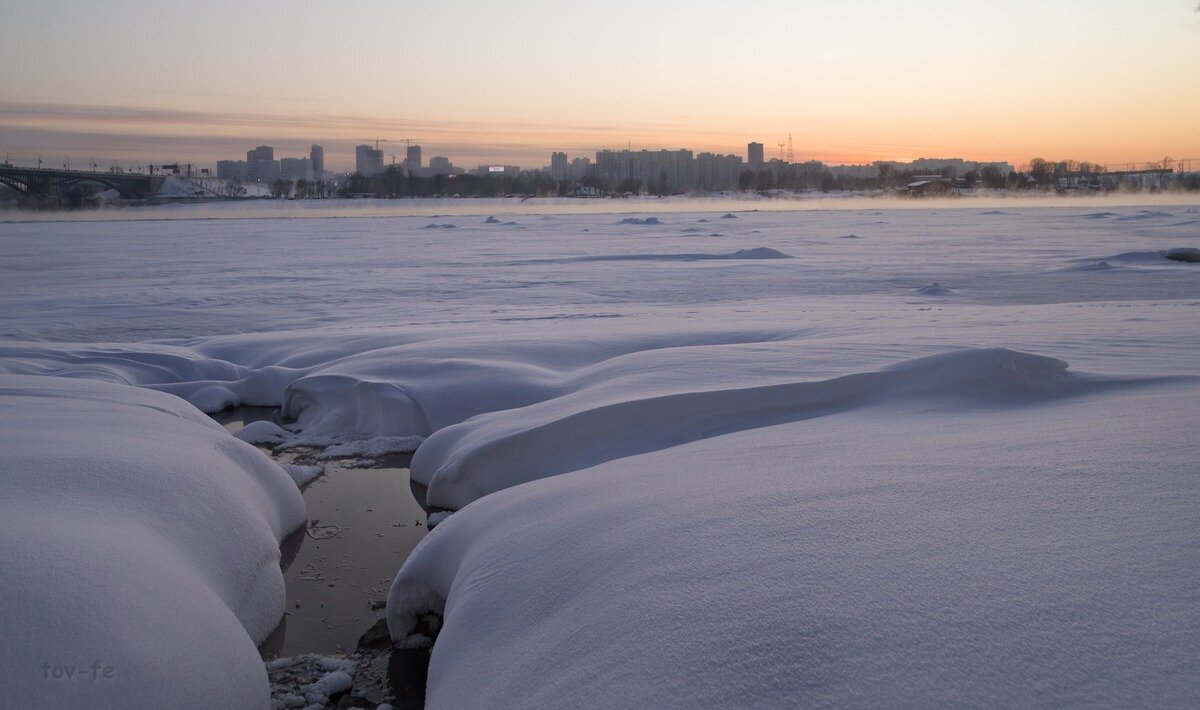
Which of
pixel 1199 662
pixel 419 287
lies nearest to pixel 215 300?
pixel 419 287

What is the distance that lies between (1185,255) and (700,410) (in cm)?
1222

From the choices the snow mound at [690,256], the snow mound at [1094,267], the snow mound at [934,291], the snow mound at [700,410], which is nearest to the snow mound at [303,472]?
the snow mound at [700,410]

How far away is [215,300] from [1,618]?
30.0ft

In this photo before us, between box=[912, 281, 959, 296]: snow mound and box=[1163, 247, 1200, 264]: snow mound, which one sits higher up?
box=[1163, 247, 1200, 264]: snow mound

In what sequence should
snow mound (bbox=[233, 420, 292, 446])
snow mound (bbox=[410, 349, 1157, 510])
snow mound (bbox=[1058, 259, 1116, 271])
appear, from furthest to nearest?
snow mound (bbox=[1058, 259, 1116, 271]), snow mound (bbox=[233, 420, 292, 446]), snow mound (bbox=[410, 349, 1157, 510])

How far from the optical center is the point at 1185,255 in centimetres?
1270

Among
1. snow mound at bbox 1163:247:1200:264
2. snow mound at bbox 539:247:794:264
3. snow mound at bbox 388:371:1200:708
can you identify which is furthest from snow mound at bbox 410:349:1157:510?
snow mound at bbox 539:247:794:264

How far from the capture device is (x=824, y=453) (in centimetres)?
298

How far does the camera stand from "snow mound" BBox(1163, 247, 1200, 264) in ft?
41.4

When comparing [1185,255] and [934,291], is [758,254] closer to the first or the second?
[934,291]

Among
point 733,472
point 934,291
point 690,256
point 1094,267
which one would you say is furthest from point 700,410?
point 690,256

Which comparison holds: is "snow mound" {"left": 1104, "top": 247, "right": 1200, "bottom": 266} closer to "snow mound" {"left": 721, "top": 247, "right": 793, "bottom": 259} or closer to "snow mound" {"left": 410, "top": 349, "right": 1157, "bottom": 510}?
"snow mound" {"left": 721, "top": 247, "right": 793, "bottom": 259}

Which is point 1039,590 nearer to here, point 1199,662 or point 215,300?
point 1199,662

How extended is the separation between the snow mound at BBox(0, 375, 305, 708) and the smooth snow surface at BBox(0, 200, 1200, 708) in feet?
0.08
